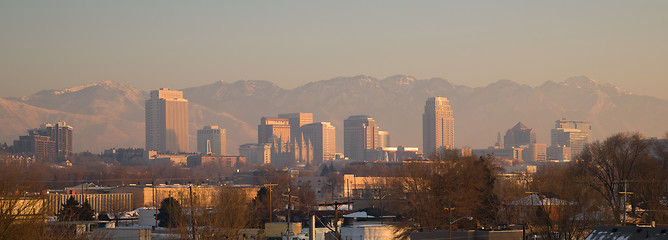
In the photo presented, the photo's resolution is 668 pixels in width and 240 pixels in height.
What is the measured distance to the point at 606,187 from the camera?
75.9 m

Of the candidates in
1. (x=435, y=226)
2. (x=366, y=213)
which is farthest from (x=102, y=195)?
(x=435, y=226)

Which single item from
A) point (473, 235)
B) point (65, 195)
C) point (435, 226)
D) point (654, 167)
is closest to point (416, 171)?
point (435, 226)

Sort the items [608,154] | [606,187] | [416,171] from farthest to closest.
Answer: [608,154]
[606,187]
[416,171]

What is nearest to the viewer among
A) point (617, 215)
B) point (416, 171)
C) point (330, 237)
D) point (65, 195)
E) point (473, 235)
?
point (473, 235)

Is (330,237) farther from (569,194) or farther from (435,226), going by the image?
(569,194)

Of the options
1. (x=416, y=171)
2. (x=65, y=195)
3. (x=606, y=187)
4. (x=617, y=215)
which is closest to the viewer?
(x=617, y=215)

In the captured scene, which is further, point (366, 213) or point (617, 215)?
point (366, 213)

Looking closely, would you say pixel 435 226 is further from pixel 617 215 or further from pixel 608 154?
pixel 608 154

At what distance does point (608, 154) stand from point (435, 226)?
89.0 ft

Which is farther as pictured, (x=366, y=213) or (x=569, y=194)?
(x=366, y=213)

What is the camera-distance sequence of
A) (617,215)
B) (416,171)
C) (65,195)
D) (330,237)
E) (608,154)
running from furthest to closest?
(65,195), (608,154), (416,171), (330,237), (617,215)

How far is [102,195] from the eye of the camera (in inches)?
6683

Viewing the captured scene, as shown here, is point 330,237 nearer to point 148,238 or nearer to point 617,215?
point 148,238

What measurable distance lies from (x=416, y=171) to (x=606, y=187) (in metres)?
15.2
